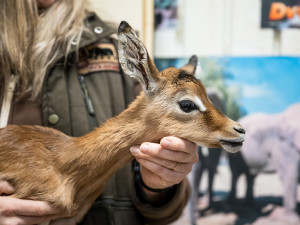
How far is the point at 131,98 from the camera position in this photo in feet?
5.09

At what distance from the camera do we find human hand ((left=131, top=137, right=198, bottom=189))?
3.50 feet

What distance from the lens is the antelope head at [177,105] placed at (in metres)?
1.07

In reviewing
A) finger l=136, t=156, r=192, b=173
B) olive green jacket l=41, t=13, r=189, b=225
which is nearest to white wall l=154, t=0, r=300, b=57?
olive green jacket l=41, t=13, r=189, b=225

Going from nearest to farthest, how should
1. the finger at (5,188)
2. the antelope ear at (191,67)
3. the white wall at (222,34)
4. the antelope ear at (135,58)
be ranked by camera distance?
the antelope ear at (135,58)
the finger at (5,188)
the antelope ear at (191,67)
the white wall at (222,34)

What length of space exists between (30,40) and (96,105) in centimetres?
41

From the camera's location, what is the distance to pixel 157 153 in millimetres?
1070

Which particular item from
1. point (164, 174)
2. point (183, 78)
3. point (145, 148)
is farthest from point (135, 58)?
point (164, 174)

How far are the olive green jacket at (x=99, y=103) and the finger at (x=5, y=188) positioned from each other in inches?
12.4

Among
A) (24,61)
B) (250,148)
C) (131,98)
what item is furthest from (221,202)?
(24,61)

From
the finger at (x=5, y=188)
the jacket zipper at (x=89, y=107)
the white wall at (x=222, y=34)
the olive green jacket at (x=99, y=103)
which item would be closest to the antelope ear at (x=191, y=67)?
the olive green jacket at (x=99, y=103)

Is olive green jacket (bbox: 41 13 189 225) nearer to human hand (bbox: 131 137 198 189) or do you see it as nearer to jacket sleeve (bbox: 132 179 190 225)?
jacket sleeve (bbox: 132 179 190 225)

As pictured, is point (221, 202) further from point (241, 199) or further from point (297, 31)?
point (297, 31)

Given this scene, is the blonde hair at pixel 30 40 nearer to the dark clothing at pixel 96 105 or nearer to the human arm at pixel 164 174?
the dark clothing at pixel 96 105

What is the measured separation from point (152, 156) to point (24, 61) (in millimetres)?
734
